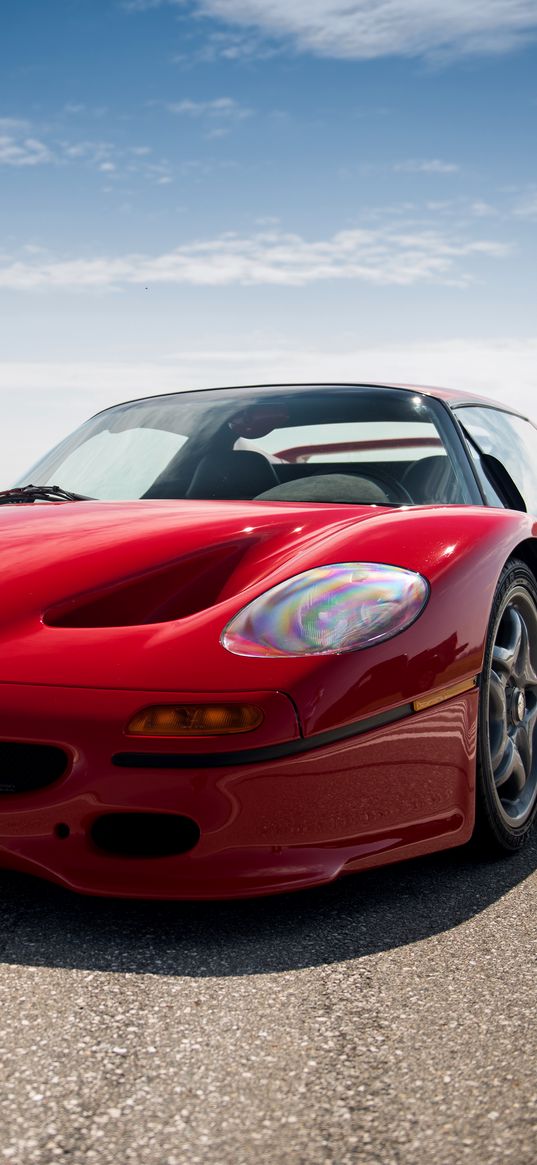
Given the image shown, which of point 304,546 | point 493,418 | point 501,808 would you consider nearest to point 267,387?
point 493,418

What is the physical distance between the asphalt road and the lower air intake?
5.3 inches

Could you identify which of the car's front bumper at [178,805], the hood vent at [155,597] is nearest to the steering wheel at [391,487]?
the hood vent at [155,597]

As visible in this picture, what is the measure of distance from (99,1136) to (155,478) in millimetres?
2294

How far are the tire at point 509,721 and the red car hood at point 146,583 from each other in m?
0.41

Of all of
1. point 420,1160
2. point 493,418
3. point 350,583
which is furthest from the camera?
point 493,418

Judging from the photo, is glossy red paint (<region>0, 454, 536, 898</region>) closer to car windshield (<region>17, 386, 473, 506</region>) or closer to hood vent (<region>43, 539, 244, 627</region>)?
hood vent (<region>43, 539, 244, 627</region>)

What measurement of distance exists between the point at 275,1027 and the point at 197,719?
0.54 meters

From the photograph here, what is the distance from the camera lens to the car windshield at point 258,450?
313 centimetres

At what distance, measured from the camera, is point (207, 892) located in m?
2.03

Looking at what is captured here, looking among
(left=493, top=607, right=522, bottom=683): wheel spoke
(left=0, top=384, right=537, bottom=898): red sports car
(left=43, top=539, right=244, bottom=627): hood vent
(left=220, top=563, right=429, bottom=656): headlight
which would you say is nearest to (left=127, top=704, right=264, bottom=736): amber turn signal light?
(left=0, top=384, right=537, bottom=898): red sports car

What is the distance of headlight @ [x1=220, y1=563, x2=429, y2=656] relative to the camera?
2.12 m

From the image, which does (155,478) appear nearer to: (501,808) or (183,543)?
(183,543)

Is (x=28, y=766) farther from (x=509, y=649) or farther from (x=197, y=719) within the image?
(x=509, y=649)

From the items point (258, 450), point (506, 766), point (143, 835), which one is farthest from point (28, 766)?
point (258, 450)
